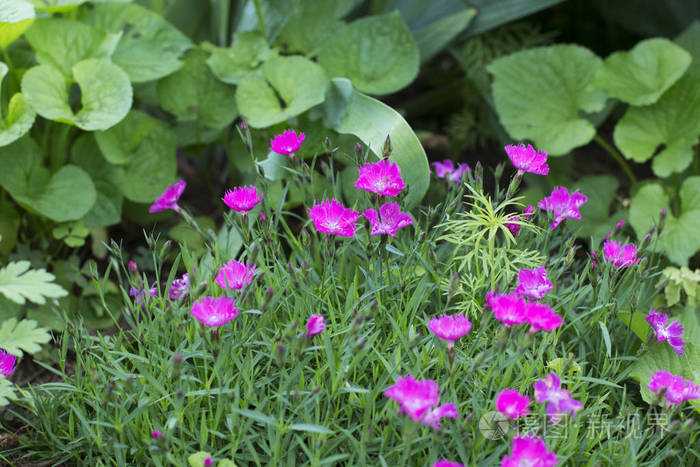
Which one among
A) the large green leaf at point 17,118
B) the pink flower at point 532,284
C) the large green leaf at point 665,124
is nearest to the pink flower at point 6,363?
the large green leaf at point 17,118

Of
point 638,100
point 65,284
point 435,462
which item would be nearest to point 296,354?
point 435,462

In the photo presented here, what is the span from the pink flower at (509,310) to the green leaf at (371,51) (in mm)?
1005

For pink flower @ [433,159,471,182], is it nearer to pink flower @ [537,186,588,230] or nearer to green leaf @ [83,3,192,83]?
pink flower @ [537,186,588,230]

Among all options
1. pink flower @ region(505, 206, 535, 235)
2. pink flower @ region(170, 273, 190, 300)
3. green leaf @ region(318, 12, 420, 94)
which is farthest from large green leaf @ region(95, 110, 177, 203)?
pink flower @ region(505, 206, 535, 235)

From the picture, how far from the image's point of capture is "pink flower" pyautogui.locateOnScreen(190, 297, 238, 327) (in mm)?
997

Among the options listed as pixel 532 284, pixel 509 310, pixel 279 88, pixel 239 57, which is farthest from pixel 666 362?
pixel 239 57

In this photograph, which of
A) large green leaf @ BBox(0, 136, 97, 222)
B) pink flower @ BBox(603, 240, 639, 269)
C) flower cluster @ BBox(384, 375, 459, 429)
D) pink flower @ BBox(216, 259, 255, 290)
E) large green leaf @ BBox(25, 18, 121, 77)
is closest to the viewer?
flower cluster @ BBox(384, 375, 459, 429)

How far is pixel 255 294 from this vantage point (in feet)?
3.71

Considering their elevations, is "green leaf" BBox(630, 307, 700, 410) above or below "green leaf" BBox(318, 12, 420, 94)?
below

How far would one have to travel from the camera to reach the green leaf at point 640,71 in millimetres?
1912

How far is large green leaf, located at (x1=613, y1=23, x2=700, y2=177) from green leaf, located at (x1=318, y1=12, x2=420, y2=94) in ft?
2.07

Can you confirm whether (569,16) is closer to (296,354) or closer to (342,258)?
(342,258)

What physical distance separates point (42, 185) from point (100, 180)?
0.54 feet

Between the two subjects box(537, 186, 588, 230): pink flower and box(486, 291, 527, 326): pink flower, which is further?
box(537, 186, 588, 230): pink flower
